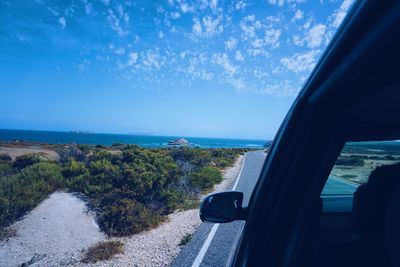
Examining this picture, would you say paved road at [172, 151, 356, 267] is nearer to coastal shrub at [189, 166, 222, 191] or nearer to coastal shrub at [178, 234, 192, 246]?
coastal shrub at [178, 234, 192, 246]

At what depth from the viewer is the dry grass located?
5673mm

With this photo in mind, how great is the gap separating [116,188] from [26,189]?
2.73 metres

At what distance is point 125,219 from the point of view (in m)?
7.56

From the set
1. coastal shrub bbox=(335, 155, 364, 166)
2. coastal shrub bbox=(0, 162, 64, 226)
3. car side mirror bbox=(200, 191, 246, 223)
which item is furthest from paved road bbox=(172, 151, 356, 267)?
coastal shrub bbox=(0, 162, 64, 226)

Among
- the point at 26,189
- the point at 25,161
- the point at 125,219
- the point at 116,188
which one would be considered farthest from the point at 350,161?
the point at 25,161

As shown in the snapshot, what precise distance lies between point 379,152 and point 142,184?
9239 mm

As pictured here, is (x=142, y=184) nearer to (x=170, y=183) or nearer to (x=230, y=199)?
(x=170, y=183)

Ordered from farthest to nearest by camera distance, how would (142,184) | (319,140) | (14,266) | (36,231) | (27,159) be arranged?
(27,159) < (142,184) < (36,231) < (14,266) < (319,140)

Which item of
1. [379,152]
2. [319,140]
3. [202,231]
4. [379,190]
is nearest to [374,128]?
[379,152]

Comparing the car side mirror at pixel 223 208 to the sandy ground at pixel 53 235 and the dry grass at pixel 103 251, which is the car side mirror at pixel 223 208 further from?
the sandy ground at pixel 53 235

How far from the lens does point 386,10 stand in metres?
0.64

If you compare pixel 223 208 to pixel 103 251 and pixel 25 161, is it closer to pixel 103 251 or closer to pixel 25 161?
pixel 103 251

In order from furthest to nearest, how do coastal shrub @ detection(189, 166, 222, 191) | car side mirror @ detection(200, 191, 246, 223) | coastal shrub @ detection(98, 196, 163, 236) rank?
coastal shrub @ detection(189, 166, 222, 191) → coastal shrub @ detection(98, 196, 163, 236) → car side mirror @ detection(200, 191, 246, 223)

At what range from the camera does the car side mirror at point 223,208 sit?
1924 mm
